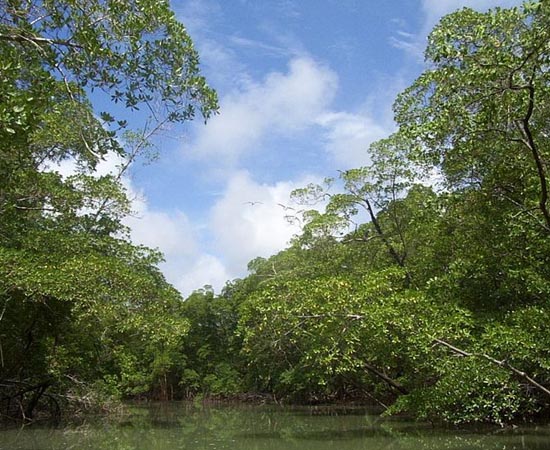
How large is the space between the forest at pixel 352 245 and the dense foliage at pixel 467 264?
4cm

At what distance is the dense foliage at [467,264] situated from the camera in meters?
6.99

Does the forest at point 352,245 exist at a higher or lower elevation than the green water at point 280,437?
higher

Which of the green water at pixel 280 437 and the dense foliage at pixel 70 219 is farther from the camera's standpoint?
the green water at pixel 280 437

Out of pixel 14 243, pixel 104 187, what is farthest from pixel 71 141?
pixel 14 243

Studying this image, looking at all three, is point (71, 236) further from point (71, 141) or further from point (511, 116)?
point (511, 116)

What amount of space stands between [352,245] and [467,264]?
6.52 m

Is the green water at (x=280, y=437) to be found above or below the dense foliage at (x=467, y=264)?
below

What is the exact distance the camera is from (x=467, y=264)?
11.4m

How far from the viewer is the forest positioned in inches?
209

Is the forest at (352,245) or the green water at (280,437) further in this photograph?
the green water at (280,437)

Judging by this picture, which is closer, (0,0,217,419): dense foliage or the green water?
(0,0,217,419): dense foliage

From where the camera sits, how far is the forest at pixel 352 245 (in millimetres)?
5316

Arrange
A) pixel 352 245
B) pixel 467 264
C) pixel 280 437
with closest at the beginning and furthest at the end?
1. pixel 467 264
2. pixel 280 437
3. pixel 352 245

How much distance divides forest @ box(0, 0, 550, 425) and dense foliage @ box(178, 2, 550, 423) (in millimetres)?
40
